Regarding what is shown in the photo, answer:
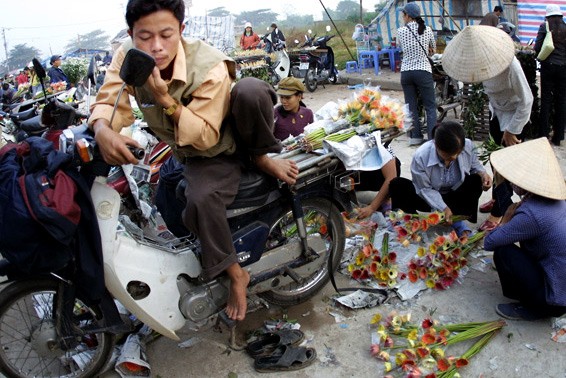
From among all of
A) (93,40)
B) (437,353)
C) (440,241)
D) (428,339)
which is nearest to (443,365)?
(437,353)

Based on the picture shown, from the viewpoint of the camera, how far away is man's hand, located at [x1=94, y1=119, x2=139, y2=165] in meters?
2.54

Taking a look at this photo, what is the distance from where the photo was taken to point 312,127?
4.02m

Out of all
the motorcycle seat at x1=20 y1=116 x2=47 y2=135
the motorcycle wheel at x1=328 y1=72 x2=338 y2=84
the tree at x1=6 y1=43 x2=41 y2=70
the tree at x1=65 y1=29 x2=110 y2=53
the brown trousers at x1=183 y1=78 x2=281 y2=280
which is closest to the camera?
the brown trousers at x1=183 y1=78 x2=281 y2=280

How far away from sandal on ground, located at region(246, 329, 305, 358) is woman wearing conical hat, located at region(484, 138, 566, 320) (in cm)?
A: 143

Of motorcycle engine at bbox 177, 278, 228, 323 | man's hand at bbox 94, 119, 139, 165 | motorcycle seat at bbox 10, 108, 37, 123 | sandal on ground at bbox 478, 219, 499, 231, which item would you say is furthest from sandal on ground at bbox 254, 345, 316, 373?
motorcycle seat at bbox 10, 108, 37, 123

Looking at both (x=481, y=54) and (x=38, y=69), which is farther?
(x=481, y=54)

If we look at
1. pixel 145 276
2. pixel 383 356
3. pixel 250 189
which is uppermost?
pixel 250 189

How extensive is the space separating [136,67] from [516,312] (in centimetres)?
289

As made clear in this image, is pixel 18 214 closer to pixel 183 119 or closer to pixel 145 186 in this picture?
pixel 183 119

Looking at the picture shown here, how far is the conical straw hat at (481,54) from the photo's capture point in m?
4.52

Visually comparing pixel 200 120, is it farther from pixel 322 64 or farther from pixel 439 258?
pixel 322 64

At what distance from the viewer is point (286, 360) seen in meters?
3.20

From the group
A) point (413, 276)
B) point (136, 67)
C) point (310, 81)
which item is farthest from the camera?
point (310, 81)

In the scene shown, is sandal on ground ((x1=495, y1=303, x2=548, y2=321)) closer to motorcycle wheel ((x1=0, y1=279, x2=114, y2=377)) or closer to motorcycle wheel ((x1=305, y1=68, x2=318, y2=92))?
motorcycle wheel ((x1=0, y1=279, x2=114, y2=377))
